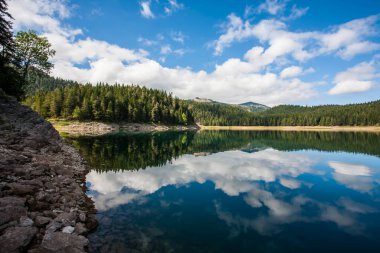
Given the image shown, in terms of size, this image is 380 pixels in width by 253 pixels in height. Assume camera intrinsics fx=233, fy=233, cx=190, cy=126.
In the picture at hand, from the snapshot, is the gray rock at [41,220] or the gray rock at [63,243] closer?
the gray rock at [63,243]

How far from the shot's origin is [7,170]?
1575 cm

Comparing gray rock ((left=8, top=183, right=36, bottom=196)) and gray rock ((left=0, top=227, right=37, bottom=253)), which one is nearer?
gray rock ((left=0, top=227, right=37, bottom=253))

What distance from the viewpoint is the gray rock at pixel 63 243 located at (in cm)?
948

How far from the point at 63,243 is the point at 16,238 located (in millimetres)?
1735

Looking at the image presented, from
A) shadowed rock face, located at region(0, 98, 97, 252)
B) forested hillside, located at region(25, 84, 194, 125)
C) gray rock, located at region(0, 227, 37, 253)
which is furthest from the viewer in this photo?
forested hillside, located at region(25, 84, 194, 125)

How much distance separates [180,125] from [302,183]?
12698 centimetres

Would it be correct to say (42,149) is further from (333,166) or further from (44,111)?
(44,111)

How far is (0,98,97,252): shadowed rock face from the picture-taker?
31.7 ft

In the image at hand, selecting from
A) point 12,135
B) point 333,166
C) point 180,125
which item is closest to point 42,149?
point 12,135

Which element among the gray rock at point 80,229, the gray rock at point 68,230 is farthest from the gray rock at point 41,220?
the gray rock at point 80,229

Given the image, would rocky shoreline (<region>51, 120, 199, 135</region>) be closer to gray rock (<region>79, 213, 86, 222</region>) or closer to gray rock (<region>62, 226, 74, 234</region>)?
gray rock (<region>79, 213, 86, 222</region>)

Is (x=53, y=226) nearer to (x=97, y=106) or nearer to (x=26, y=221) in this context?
(x=26, y=221)

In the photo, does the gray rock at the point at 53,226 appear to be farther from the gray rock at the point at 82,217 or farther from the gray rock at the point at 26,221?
the gray rock at the point at 82,217

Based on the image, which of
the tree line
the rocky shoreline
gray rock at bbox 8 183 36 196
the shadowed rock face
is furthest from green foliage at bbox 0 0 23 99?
the rocky shoreline
